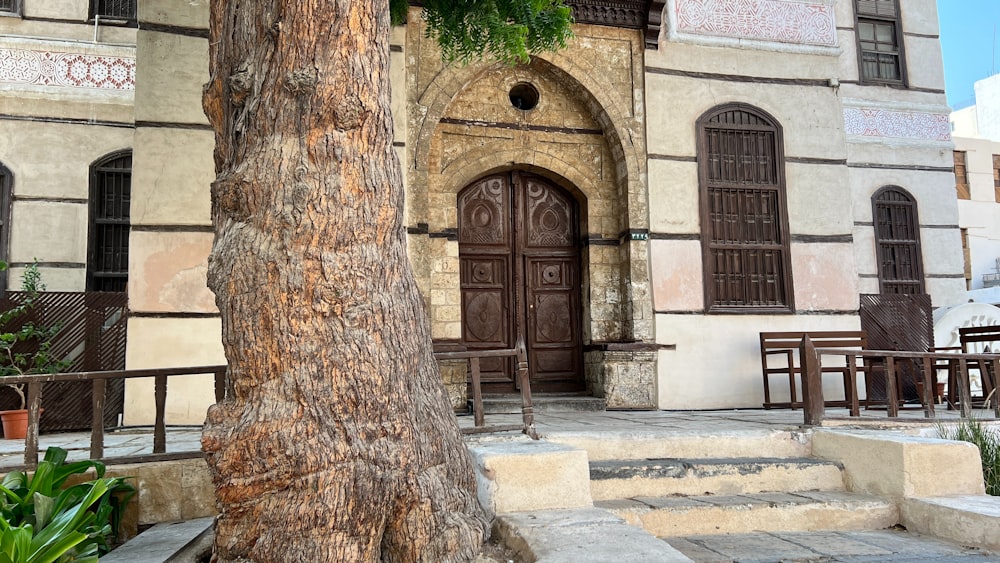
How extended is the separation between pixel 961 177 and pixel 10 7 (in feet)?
55.7

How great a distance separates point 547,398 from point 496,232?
1.89m

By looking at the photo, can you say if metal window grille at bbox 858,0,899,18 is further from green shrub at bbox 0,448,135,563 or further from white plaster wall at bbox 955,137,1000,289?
green shrub at bbox 0,448,135,563

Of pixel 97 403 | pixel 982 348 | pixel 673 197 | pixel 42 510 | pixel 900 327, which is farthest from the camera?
pixel 982 348

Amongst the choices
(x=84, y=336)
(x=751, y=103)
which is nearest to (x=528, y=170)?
(x=751, y=103)

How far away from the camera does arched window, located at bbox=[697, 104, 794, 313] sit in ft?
26.1

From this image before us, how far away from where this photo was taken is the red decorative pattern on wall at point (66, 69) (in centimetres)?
862

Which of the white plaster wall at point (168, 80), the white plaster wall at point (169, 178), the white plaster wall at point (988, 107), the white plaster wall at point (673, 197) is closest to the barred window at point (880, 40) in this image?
the white plaster wall at point (673, 197)

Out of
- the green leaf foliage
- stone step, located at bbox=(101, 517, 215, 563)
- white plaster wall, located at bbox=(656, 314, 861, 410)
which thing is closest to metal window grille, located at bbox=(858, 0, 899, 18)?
white plaster wall, located at bbox=(656, 314, 861, 410)

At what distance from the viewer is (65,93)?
8.73 metres

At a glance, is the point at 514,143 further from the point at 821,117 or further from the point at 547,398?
the point at 821,117

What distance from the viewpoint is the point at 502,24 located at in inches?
231

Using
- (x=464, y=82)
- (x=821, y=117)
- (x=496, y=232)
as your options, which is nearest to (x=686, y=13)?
(x=821, y=117)

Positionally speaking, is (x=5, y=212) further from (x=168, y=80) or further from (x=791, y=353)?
(x=791, y=353)

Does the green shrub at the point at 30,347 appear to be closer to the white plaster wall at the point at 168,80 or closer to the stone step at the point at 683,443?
the white plaster wall at the point at 168,80
